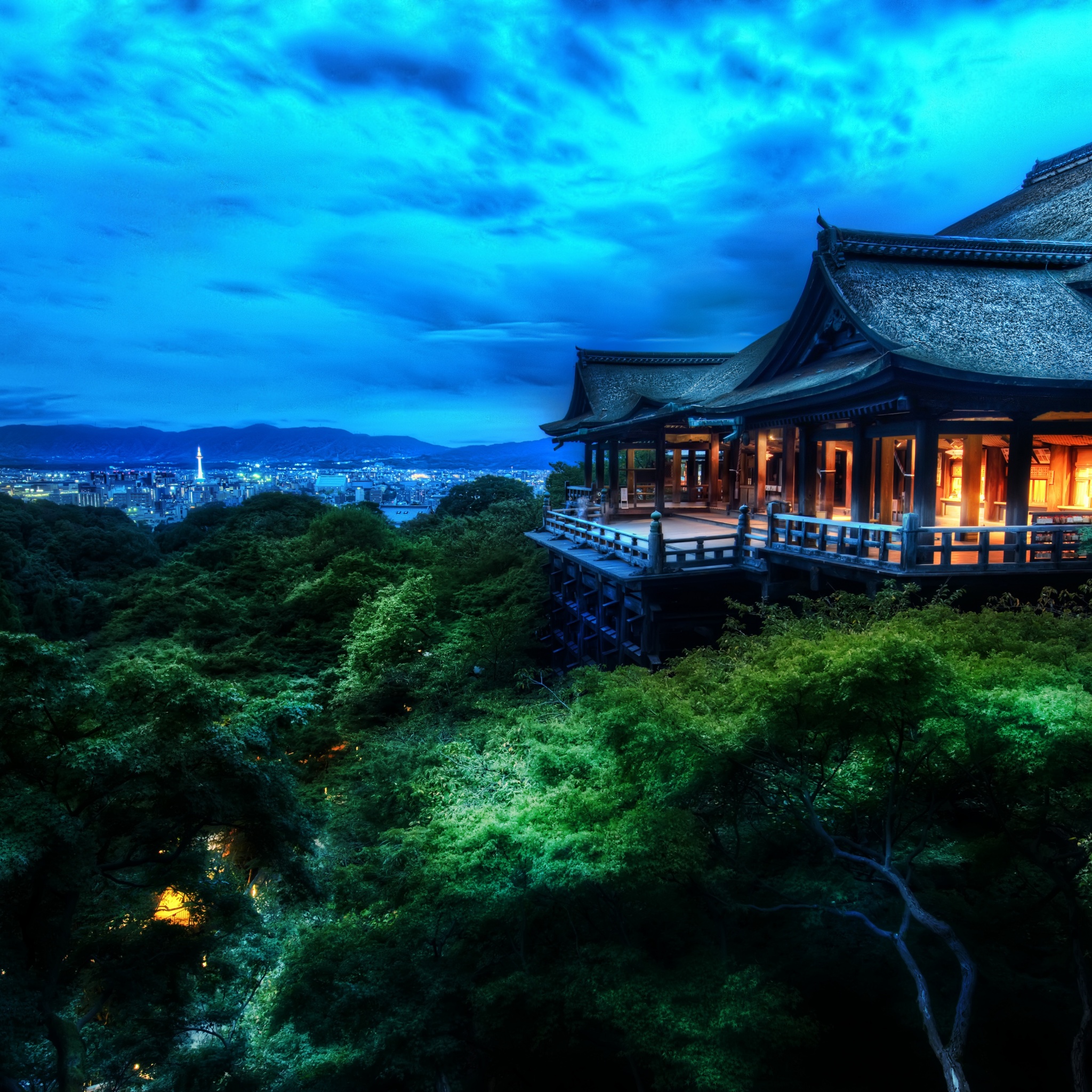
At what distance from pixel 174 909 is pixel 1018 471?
15.5m

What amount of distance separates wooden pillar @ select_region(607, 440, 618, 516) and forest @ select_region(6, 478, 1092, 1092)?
15.8 meters

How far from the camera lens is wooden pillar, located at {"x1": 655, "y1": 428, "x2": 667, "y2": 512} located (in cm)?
2330

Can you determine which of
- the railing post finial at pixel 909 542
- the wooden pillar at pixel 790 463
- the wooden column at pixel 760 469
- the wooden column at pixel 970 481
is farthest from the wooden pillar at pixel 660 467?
the railing post finial at pixel 909 542

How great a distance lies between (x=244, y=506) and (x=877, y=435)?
171ft

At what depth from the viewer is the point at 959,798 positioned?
8.51 meters

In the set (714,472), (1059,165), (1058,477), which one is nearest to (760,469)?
(714,472)

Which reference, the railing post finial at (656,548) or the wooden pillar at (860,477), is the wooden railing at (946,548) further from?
the railing post finial at (656,548)

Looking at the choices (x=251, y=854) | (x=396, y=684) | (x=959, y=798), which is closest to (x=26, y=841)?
(x=251, y=854)

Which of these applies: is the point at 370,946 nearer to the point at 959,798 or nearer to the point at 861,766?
the point at 861,766

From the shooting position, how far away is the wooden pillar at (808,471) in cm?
1689

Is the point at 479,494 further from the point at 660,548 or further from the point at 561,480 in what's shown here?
the point at 660,548

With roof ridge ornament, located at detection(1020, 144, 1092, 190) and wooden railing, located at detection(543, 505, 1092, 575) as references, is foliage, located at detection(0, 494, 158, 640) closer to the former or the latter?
wooden railing, located at detection(543, 505, 1092, 575)

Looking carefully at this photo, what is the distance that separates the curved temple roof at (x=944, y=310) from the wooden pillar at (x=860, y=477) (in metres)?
1.42

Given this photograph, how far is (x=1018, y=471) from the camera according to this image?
1286cm
